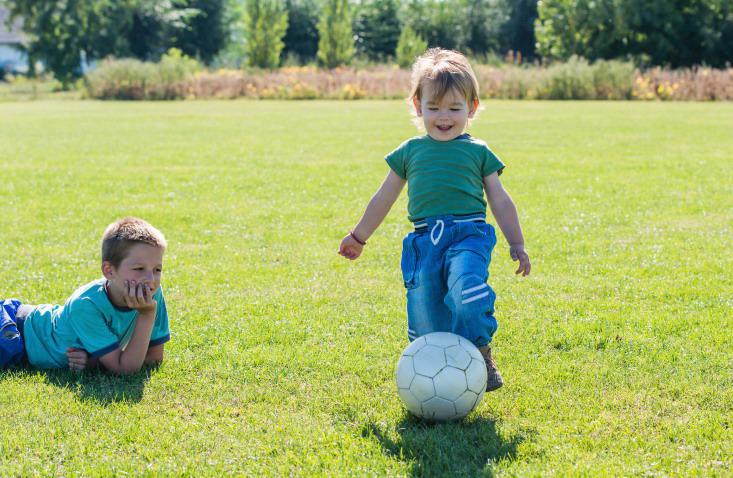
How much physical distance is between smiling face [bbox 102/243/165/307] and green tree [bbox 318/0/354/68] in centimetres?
4120

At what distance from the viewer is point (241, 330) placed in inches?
204

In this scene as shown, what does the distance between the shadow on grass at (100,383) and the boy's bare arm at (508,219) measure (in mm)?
2038

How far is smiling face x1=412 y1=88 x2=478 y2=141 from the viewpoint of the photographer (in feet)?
13.8

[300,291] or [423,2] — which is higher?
[423,2]

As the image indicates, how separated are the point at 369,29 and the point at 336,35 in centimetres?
1216

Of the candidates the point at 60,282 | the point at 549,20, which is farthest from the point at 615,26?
the point at 60,282

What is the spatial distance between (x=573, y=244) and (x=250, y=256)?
2967mm

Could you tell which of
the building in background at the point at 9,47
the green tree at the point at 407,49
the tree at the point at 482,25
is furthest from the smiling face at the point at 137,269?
the building in background at the point at 9,47

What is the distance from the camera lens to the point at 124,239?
14.1ft

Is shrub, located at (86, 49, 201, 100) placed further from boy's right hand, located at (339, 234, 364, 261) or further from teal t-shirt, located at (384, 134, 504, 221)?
teal t-shirt, located at (384, 134, 504, 221)

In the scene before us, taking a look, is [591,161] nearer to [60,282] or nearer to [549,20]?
[60,282]

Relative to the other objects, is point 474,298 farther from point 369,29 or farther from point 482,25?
point 482,25

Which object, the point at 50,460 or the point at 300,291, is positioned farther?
the point at 300,291

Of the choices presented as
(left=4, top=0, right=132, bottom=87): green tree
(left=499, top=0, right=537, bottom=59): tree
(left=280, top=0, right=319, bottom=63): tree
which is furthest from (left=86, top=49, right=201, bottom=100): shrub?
(left=499, top=0, right=537, bottom=59): tree
